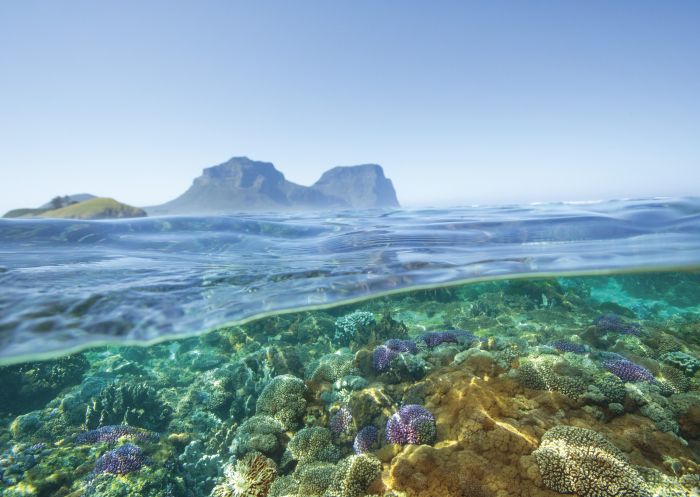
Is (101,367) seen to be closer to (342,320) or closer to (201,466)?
(201,466)

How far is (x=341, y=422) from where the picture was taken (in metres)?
5.18

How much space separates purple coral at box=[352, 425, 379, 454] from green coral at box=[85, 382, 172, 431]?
5.38 m

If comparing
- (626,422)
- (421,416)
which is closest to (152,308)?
(421,416)

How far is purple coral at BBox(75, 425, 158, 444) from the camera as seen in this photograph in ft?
18.6

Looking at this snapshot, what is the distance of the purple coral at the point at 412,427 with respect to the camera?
4184 mm

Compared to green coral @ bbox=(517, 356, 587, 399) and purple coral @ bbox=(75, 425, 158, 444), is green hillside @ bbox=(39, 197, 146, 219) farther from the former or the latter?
green coral @ bbox=(517, 356, 587, 399)

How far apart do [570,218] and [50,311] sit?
17630mm

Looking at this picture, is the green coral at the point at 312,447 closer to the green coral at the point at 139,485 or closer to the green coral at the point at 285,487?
the green coral at the point at 285,487

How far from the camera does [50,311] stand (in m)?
6.75

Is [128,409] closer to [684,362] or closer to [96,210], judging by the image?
[684,362]

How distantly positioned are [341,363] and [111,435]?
15.1ft

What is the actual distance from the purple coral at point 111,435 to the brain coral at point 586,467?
665 cm

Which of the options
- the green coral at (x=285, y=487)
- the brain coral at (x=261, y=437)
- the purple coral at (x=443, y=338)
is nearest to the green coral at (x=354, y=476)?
the green coral at (x=285, y=487)

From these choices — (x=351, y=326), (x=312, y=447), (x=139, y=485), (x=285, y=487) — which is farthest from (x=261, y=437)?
(x=351, y=326)
